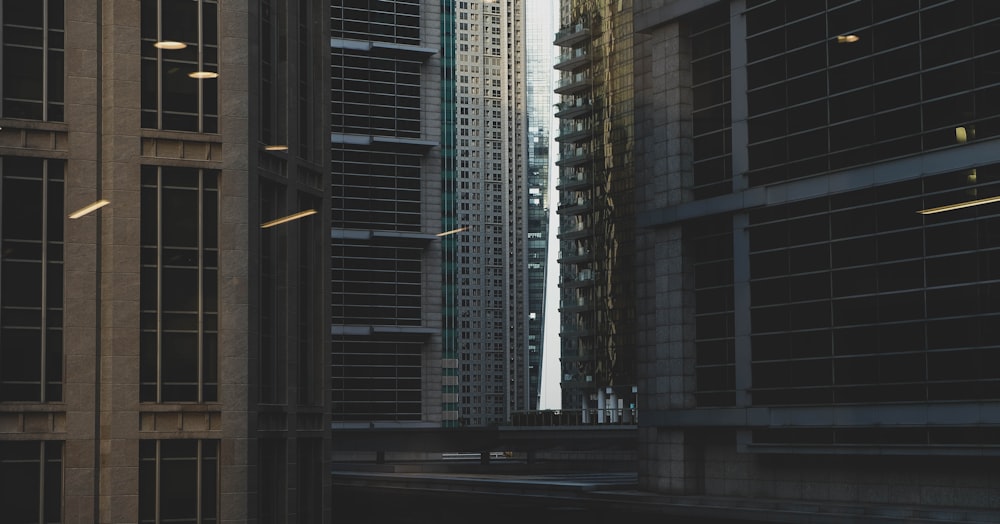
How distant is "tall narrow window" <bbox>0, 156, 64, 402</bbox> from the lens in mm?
36812

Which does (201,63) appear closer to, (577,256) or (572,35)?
(577,256)

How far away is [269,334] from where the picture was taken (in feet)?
136

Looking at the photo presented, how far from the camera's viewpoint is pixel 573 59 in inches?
7200

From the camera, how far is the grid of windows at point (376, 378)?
442ft

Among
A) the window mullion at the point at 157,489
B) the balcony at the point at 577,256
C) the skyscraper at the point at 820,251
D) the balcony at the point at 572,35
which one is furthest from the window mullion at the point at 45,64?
the balcony at the point at 572,35

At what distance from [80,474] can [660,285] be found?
39.0m

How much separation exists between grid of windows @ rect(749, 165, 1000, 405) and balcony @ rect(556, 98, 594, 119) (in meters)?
119

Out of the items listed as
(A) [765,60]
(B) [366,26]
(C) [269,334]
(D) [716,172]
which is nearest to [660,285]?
(D) [716,172]

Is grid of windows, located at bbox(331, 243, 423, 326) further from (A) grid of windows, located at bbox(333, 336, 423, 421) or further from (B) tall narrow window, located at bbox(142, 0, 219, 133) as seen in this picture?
(B) tall narrow window, located at bbox(142, 0, 219, 133)

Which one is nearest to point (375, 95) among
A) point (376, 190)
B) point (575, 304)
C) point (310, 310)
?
point (376, 190)

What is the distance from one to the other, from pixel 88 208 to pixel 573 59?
148843mm

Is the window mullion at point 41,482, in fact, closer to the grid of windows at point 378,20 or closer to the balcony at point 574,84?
the grid of windows at point 378,20

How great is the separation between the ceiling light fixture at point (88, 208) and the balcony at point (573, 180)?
475 ft

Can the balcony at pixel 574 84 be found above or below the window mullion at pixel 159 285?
above
